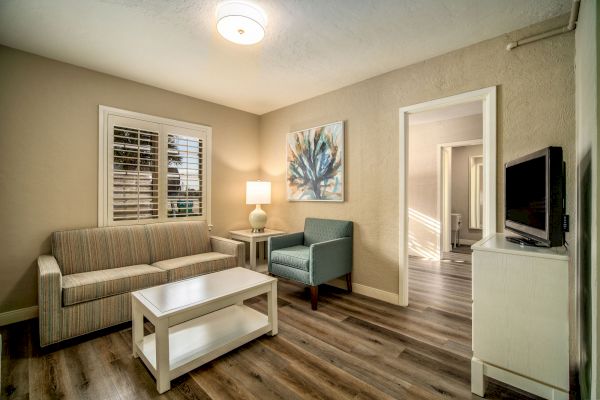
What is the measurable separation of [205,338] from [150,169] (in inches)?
84.6

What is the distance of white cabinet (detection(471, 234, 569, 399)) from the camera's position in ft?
4.42

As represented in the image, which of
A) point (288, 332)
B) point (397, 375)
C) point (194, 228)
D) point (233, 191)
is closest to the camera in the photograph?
point (397, 375)

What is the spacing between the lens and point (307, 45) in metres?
2.38

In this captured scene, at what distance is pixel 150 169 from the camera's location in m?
3.21

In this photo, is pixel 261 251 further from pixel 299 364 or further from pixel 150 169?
pixel 299 364

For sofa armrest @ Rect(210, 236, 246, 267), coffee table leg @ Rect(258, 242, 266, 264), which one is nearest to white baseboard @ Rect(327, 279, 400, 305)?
sofa armrest @ Rect(210, 236, 246, 267)

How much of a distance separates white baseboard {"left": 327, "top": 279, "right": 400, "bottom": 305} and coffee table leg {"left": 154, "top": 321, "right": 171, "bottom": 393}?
2.17 m

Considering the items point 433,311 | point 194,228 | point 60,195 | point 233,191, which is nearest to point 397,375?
point 433,311

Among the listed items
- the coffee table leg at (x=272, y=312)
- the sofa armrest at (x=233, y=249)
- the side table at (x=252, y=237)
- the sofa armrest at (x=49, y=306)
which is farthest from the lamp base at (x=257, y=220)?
the sofa armrest at (x=49, y=306)

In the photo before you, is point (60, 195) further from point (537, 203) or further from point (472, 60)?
point (472, 60)

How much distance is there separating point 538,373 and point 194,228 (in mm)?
3338

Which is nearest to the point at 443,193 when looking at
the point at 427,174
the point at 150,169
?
the point at 427,174

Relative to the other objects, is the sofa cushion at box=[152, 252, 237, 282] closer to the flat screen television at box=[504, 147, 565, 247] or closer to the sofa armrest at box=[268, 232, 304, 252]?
the sofa armrest at box=[268, 232, 304, 252]

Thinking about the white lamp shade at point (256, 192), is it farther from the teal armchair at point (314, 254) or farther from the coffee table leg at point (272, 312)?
the coffee table leg at point (272, 312)
